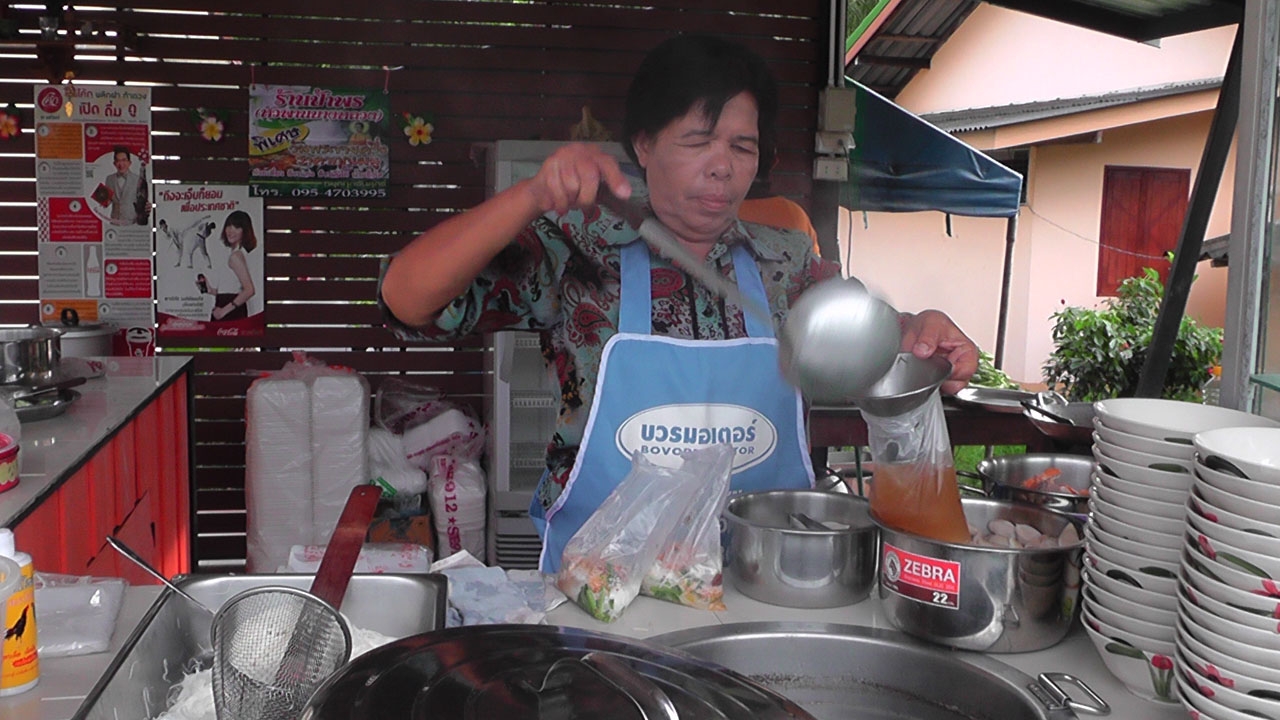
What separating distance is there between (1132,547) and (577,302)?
1.20m

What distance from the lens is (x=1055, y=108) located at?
28.9 ft

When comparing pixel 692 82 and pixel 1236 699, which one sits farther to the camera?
pixel 692 82

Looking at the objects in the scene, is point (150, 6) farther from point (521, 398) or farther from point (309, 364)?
point (521, 398)

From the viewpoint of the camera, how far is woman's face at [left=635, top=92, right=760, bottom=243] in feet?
6.88

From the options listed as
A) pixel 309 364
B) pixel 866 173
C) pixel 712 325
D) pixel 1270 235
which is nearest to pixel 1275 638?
pixel 1270 235

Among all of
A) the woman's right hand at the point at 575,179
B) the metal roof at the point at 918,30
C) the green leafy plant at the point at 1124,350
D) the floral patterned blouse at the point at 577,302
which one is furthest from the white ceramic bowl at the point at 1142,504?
the green leafy plant at the point at 1124,350

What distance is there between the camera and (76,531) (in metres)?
2.73

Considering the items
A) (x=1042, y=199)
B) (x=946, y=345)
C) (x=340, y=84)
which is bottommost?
(x=946, y=345)

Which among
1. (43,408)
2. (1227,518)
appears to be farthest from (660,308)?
(43,408)

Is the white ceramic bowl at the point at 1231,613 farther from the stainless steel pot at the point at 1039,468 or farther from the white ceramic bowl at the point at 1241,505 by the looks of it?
the stainless steel pot at the point at 1039,468

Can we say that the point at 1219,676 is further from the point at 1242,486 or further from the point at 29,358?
the point at 29,358

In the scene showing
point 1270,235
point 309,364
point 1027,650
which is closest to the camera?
point 1027,650

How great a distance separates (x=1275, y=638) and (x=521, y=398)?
10.6 feet

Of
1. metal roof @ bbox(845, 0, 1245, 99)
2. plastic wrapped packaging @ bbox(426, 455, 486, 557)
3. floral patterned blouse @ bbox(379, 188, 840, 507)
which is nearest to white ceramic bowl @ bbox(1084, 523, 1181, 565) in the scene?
floral patterned blouse @ bbox(379, 188, 840, 507)
